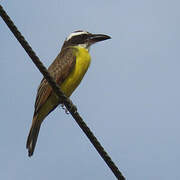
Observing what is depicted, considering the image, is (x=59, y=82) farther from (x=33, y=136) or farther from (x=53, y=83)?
(x=53, y=83)

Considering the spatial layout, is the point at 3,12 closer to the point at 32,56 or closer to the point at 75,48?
the point at 32,56

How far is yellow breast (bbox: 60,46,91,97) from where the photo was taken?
26.1 ft

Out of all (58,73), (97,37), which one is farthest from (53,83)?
(97,37)

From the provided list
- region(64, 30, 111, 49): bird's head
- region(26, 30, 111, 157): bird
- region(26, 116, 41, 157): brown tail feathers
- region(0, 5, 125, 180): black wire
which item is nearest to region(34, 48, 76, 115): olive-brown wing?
region(26, 30, 111, 157): bird

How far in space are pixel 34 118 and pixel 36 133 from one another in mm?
218

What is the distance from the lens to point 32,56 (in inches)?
180

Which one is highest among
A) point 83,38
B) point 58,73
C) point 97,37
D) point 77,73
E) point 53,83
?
point 83,38

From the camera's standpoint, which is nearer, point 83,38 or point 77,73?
point 77,73

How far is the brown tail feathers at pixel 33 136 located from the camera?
7727 millimetres

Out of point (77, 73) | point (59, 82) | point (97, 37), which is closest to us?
point (59, 82)

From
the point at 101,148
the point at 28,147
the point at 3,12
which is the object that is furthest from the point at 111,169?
the point at 28,147

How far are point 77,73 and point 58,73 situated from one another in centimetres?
27

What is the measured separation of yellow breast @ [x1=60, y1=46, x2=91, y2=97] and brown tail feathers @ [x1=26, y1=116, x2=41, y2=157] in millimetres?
633

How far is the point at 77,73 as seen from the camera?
8.05m
